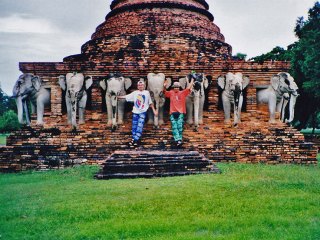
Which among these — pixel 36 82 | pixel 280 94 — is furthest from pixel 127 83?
pixel 280 94

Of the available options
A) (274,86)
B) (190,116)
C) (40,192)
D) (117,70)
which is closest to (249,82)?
(274,86)

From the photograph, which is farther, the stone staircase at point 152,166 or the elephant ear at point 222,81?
the elephant ear at point 222,81

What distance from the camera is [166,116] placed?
9.47 metres

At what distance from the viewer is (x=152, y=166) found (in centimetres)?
679

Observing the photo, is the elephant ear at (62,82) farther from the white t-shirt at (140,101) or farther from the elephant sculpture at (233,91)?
the elephant sculpture at (233,91)

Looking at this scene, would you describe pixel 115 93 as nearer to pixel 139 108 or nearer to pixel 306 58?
pixel 139 108

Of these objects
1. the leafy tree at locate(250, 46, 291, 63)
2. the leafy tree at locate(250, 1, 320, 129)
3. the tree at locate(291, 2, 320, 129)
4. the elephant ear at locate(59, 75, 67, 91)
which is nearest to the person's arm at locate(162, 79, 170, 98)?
the elephant ear at locate(59, 75, 67, 91)

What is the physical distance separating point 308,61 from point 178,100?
454 inches

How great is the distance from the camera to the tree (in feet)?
56.2

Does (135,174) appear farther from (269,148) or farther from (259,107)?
(259,107)

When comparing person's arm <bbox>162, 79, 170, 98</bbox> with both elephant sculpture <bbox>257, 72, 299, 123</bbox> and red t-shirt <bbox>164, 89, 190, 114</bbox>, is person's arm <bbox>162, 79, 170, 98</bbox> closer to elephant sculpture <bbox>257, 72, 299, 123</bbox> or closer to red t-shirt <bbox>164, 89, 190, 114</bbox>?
red t-shirt <bbox>164, 89, 190, 114</bbox>

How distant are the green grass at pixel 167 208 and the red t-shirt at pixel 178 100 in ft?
7.55

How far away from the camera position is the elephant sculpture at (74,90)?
344 inches

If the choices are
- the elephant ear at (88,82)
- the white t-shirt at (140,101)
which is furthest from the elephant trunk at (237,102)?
the elephant ear at (88,82)
